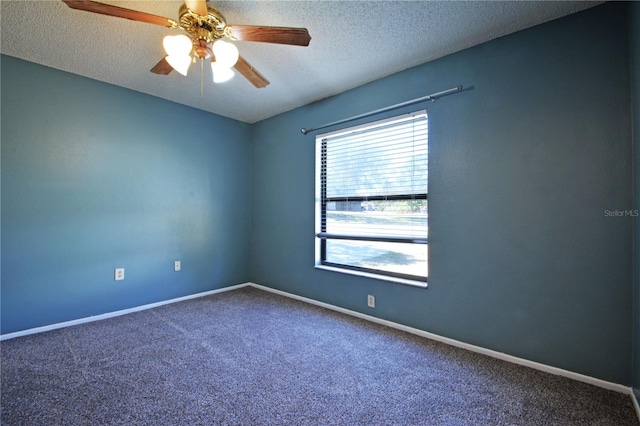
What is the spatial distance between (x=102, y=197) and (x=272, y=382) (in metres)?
2.53

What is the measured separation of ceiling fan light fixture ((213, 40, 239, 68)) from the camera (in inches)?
66.2

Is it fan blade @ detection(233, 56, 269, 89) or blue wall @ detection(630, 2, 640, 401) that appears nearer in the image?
blue wall @ detection(630, 2, 640, 401)

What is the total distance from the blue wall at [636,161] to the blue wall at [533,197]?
0.20 feet

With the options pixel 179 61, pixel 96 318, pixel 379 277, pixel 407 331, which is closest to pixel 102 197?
pixel 96 318

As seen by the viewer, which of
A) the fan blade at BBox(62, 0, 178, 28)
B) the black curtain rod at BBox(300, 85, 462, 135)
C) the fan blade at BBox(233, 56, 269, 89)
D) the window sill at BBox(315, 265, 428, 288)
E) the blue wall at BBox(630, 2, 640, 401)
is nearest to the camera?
the fan blade at BBox(62, 0, 178, 28)

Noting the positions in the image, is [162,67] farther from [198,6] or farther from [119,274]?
[119,274]

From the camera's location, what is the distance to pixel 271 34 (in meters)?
1.66

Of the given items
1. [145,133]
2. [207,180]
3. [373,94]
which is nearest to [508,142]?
[373,94]

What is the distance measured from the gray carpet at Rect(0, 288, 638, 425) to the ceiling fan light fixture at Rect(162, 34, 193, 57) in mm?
2002

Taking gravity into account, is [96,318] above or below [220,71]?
below

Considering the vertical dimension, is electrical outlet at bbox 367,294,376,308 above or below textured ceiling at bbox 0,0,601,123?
below

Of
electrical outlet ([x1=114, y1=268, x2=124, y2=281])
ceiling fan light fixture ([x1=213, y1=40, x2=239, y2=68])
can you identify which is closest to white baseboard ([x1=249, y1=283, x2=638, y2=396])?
electrical outlet ([x1=114, y1=268, x2=124, y2=281])

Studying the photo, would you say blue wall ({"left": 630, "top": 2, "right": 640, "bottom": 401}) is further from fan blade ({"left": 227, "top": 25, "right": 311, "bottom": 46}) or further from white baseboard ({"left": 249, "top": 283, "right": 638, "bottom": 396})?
fan blade ({"left": 227, "top": 25, "right": 311, "bottom": 46})

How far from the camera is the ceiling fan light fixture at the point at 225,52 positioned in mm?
1682
